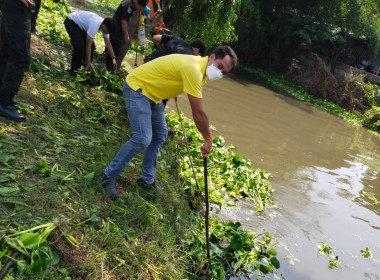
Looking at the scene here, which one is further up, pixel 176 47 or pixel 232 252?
pixel 176 47

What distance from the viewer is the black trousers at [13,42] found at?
3615mm

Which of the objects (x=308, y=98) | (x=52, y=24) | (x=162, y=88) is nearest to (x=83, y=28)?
(x=162, y=88)

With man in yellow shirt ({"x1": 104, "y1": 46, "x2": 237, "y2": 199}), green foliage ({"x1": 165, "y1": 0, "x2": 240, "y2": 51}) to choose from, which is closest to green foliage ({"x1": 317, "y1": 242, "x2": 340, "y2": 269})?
man in yellow shirt ({"x1": 104, "y1": 46, "x2": 237, "y2": 199})

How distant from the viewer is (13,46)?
12.2 feet

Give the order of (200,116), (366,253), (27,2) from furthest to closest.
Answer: (366,253) → (27,2) → (200,116)

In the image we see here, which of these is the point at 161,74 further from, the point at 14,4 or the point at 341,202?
the point at 341,202

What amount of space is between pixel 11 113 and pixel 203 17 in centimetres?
770

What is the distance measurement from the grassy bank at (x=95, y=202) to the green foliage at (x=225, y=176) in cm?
2

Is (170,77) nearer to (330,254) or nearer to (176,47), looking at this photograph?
(176,47)

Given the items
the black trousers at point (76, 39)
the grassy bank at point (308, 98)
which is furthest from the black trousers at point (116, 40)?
the grassy bank at point (308, 98)

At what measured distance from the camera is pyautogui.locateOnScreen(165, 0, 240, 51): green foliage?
1006 cm

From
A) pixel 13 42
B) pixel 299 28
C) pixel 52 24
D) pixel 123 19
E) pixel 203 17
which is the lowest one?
pixel 52 24

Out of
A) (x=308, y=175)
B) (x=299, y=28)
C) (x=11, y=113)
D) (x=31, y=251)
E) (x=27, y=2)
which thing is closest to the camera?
(x=31, y=251)

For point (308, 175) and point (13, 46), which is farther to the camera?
point (308, 175)
